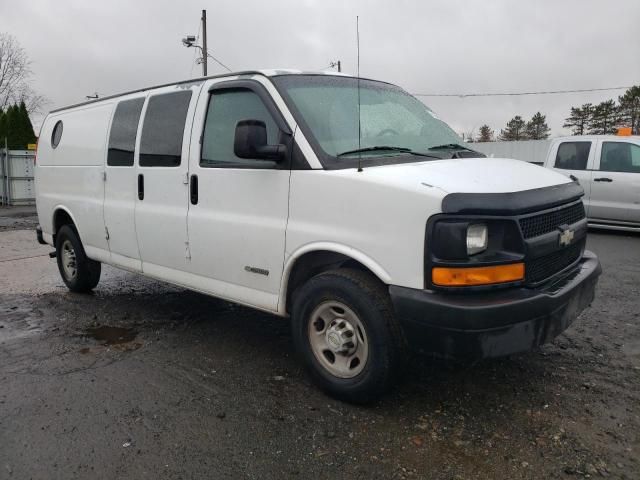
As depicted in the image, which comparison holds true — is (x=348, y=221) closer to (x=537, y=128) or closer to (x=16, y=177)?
(x=16, y=177)

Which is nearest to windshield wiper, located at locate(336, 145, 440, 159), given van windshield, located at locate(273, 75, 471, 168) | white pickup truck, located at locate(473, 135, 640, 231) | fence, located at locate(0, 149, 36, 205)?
van windshield, located at locate(273, 75, 471, 168)

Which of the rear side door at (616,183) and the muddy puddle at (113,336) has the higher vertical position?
the rear side door at (616,183)

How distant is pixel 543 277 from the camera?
A: 10.1 feet

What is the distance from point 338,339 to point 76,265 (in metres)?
3.90

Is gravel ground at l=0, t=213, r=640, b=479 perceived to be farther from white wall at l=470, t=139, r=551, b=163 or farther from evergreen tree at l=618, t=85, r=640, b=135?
evergreen tree at l=618, t=85, r=640, b=135

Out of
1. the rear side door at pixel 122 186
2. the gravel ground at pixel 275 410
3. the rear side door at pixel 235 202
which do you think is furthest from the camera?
the rear side door at pixel 122 186

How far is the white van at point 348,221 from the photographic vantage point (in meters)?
2.81

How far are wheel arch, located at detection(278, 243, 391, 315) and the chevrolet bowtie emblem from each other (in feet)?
3.56

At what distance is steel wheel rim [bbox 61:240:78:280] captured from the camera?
6.09m

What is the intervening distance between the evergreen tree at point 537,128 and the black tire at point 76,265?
51.6 meters

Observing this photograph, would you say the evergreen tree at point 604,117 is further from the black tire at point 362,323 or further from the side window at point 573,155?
the black tire at point 362,323

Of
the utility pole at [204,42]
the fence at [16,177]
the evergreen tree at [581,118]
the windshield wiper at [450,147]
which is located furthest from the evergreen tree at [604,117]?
the windshield wiper at [450,147]

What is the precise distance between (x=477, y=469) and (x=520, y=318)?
780mm

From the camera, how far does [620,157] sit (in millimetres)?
9891
